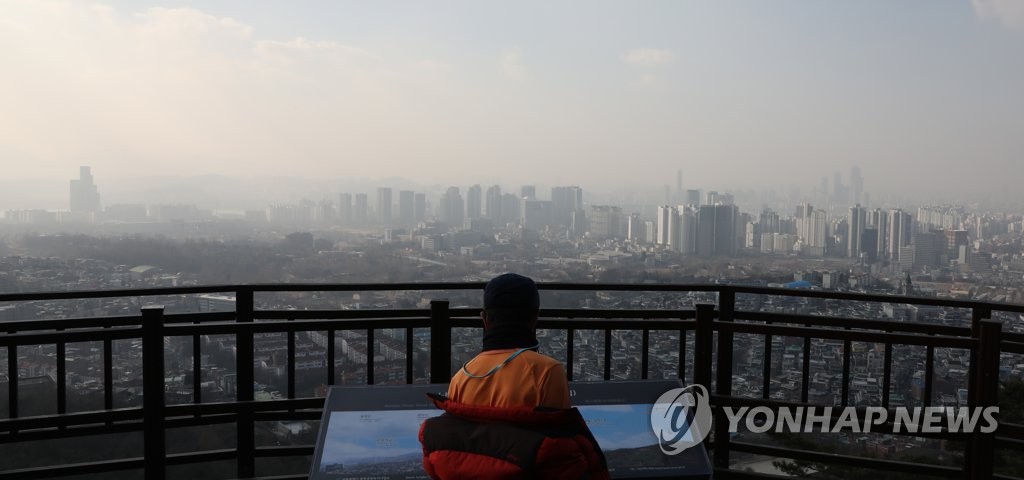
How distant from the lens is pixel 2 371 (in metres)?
8.54

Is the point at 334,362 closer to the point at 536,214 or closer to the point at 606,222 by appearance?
the point at 606,222

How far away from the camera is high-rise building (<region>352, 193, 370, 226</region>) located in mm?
41812

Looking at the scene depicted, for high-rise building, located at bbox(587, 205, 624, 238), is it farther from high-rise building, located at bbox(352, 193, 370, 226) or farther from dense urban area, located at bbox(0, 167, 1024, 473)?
high-rise building, located at bbox(352, 193, 370, 226)

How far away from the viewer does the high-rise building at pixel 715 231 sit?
1042 inches

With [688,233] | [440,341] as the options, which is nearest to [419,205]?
[688,233]

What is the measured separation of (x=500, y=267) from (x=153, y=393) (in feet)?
70.5

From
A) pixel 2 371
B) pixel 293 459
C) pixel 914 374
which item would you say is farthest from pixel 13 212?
pixel 914 374

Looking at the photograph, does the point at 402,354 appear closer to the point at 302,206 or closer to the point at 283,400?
the point at 283,400

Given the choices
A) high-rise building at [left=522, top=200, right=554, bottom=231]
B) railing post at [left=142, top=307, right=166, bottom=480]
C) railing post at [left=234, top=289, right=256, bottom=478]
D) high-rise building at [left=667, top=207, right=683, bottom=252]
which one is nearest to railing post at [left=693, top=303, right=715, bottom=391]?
railing post at [left=234, top=289, right=256, bottom=478]

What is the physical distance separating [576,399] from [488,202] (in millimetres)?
37155

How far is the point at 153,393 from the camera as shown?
17.6 ft

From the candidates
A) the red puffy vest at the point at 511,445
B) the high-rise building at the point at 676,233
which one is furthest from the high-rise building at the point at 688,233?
the red puffy vest at the point at 511,445

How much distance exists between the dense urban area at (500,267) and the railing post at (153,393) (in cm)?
113

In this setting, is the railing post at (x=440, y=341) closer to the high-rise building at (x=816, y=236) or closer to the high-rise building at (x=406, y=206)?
the high-rise building at (x=816, y=236)
